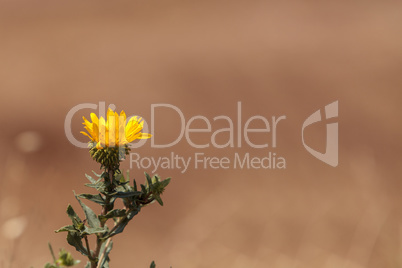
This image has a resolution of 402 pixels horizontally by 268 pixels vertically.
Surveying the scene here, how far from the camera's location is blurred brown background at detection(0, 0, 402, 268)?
2.24 metres

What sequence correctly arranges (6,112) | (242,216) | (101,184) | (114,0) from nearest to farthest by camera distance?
(101,184)
(242,216)
(6,112)
(114,0)

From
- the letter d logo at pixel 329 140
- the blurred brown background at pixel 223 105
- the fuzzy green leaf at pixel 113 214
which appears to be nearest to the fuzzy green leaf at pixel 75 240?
the fuzzy green leaf at pixel 113 214

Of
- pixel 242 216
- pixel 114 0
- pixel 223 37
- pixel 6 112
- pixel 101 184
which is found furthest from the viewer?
pixel 114 0

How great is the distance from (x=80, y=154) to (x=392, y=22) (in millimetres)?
2312

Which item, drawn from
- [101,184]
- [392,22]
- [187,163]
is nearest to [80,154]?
[187,163]

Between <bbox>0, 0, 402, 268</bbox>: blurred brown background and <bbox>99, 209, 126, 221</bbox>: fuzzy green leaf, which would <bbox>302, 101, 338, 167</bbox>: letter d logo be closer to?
<bbox>0, 0, 402, 268</bbox>: blurred brown background

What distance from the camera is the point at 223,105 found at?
9.16ft

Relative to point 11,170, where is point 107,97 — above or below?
above

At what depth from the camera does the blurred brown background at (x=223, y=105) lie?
224cm

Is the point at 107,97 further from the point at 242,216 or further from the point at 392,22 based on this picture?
the point at 392,22

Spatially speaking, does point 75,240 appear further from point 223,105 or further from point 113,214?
point 223,105

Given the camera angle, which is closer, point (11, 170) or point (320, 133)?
point (11, 170)

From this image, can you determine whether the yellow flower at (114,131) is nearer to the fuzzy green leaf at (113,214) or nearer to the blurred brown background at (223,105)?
the fuzzy green leaf at (113,214)

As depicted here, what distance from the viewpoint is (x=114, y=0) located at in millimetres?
3516
